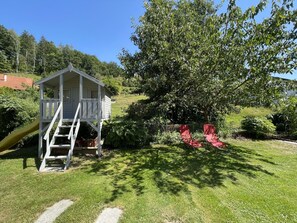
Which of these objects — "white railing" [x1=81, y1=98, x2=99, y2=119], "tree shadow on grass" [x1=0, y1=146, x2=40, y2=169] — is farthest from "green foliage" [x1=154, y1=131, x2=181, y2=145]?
"tree shadow on grass" [x1=0, y1=146, x2=40, y2=169]

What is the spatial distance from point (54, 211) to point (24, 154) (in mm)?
5891

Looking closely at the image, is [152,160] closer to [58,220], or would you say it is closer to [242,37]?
[58,220]

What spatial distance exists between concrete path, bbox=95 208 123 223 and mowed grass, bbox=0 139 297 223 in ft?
0.42

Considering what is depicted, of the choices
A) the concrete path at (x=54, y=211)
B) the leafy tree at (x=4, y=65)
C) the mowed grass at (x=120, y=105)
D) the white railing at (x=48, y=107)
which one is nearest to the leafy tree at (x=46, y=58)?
the leafy tree at (x=4, y=65)

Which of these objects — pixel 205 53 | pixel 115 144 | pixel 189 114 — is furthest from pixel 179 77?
pixel 115 144

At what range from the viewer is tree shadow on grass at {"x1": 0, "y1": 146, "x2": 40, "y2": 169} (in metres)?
7.88

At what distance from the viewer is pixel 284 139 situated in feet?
40.2

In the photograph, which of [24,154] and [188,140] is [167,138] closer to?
[188,140]

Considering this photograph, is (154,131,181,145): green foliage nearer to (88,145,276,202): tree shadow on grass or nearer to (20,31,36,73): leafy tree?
(88,145,276,202): tree shadow on grass

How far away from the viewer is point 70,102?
10.7m

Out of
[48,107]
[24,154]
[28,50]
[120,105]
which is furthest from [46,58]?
[48,107]

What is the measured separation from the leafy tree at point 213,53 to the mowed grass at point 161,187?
3.11 metres

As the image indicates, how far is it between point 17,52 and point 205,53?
7292cm

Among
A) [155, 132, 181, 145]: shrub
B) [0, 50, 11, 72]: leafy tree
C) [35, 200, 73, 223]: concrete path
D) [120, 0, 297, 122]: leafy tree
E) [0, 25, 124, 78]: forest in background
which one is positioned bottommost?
[35, 200, 73, 223]: concrete path
